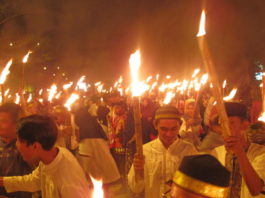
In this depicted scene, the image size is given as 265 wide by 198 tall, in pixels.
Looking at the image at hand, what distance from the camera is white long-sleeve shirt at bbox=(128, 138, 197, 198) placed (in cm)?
389

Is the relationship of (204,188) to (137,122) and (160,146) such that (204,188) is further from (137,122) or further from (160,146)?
(160,146)

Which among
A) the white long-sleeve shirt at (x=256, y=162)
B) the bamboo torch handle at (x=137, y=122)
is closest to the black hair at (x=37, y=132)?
the bamboo torch handle at (x=137, y=122)

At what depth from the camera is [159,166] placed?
3949 mm

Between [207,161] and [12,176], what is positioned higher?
[207,161]

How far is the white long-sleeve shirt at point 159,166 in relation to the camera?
3.89m

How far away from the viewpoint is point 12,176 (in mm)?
4117

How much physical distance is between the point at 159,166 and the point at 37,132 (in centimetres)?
138

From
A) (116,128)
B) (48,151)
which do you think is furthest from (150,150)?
(116,128)

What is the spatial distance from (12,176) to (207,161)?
265cm

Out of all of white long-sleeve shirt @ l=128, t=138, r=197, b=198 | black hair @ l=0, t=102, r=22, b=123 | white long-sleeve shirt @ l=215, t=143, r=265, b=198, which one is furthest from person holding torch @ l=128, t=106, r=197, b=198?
black hair @ l=0, t=102, r=22, b=123

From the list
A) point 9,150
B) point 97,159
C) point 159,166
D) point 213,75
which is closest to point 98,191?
point 213,75

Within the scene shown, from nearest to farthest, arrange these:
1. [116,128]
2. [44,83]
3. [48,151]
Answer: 1. [48,151]
2. [116,128]
3. [44,83]

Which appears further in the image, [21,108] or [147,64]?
[147,64]

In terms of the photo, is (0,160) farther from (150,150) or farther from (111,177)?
(111,177)
